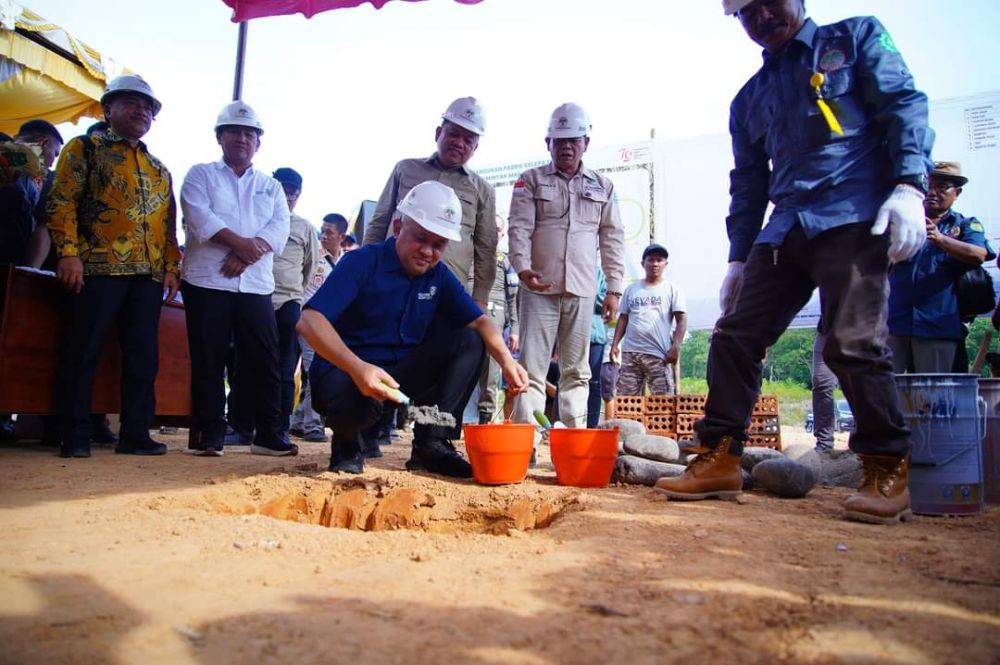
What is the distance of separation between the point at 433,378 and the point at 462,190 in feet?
4.35

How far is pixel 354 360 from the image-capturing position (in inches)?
103

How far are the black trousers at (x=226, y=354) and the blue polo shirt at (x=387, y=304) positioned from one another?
97 centimetres

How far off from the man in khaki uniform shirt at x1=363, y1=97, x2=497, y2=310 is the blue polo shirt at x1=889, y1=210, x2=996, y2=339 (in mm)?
2377

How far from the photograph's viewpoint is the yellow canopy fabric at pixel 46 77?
574 cm

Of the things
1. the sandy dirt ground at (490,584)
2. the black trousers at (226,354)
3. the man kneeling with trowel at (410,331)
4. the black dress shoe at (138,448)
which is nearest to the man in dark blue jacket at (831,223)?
the sandy dirt ground at (490,584)

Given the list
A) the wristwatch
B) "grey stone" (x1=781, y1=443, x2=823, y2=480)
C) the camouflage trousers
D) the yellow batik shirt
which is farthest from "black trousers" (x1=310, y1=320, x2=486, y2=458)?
the camouflage trousers

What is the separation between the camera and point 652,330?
6.11m

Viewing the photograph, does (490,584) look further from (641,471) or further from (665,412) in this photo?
(665,412)

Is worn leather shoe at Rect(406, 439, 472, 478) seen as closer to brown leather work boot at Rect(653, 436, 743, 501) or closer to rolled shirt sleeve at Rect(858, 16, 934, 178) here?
brown leather work boot at Rect(653, 436, 743, 501)

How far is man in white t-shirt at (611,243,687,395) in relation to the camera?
6.11 m

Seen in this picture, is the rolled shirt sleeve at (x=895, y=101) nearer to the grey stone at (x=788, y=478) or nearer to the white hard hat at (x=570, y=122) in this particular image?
the grey stone at (x=788, y=478)

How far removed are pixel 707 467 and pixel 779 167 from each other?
1256 millimetres

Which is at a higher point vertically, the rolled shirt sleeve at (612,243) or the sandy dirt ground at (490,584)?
the rolled shirt sleeve at (612,243)

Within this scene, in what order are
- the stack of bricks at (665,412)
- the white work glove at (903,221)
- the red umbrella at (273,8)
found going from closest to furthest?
the white work glove at (903,221) < the red umbrella at (273,8) < the stack of bricks at (665,412)
